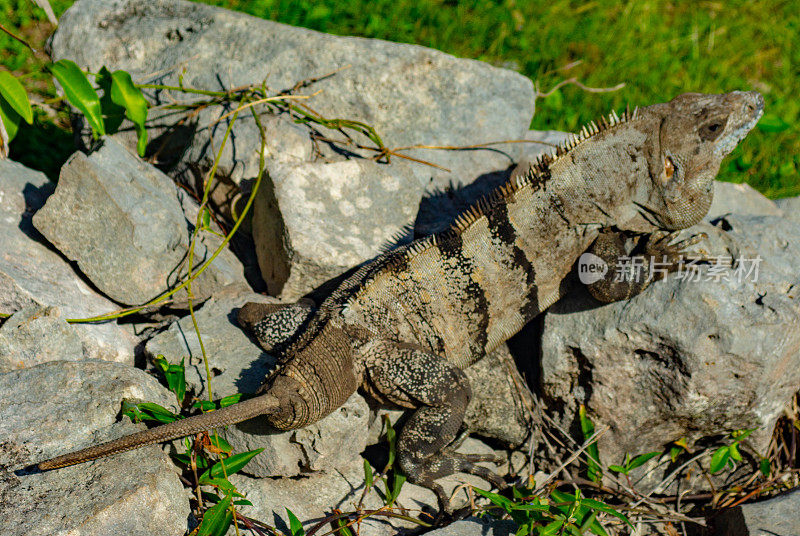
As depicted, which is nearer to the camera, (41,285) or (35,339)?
(35,339)

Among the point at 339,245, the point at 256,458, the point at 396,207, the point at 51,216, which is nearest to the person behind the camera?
the point at 256,458

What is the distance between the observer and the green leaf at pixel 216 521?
2.41m

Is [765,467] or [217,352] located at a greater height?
[217,352]

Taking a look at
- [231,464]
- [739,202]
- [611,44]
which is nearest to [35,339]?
[231,464]

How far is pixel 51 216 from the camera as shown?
10.5ft

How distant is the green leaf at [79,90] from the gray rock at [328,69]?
0.62m

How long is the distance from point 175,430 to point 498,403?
1658 mm

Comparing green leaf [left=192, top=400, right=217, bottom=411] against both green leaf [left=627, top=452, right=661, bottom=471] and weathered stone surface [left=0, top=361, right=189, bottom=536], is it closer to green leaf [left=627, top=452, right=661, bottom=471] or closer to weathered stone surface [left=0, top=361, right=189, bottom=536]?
weathered stone surface [left=0, top=361, right=189, bottom=536]

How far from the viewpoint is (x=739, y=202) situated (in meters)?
4.24

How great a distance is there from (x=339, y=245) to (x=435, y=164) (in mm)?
1056

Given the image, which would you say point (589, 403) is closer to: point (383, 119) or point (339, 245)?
point (339, 245)

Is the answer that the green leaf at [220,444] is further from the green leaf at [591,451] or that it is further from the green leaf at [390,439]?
the green leaf at [591,451]

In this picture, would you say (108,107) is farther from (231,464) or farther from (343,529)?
(343,529)

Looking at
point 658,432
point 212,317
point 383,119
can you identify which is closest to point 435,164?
point 383,119
